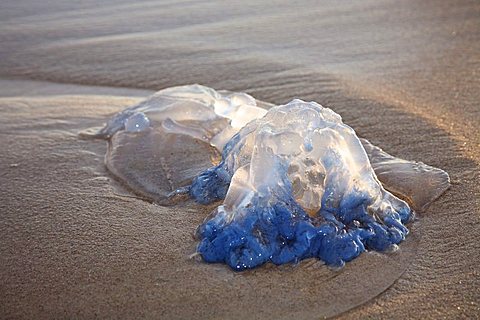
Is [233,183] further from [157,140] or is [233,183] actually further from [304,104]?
[157,140]

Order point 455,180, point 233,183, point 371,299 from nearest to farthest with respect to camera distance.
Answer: point 371,299
point 233,183
point 455,180

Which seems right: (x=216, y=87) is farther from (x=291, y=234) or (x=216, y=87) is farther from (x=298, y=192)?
(x=291, y=234)

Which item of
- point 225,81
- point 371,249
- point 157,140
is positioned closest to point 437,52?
point 225,81

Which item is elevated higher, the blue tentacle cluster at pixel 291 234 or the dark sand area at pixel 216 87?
the blue tentacle cluster at pixel 291 234

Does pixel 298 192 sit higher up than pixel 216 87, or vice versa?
pixel 298 192

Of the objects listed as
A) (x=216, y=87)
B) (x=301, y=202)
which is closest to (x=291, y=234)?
(x=301, y=202)

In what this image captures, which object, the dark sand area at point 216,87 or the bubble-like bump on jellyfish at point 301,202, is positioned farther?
the bubble-like bump on jellyfish at point 301,202

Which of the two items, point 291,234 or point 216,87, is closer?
point 291,234
